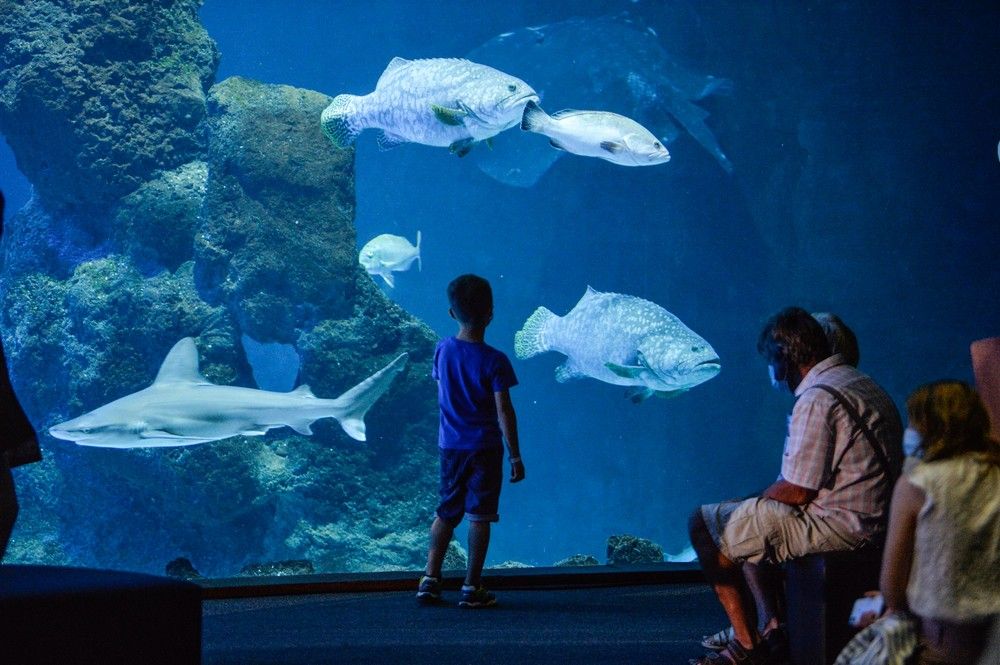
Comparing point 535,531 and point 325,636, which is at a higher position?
point 535,531

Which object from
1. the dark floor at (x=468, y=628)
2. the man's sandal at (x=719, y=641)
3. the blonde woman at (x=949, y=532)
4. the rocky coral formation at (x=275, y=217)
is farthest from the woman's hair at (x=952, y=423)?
the rocky coral formation at (x=275, y=217)

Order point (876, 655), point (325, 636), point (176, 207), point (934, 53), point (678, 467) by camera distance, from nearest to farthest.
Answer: point (876, 655) < point (325, 636) < point (176, 207) < point (934, 53) < point (678, 467)

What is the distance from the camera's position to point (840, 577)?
262 cm

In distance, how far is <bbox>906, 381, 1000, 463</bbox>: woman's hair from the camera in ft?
6.68

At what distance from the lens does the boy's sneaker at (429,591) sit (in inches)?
163

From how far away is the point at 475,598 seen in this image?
160 inches

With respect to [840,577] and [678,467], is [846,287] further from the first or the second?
[840,577]

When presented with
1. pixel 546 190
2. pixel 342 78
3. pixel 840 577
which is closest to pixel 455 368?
pixel 840 577

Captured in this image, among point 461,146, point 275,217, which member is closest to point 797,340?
point 461,146

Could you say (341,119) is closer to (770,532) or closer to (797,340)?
(797,340)

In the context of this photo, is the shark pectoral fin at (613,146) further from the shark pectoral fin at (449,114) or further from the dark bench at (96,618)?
the dark bench at (96,618)

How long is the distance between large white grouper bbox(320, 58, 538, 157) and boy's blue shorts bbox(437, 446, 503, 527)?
2.29m

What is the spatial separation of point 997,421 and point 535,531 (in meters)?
25.8

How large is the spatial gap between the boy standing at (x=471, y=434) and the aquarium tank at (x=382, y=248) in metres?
1.79
